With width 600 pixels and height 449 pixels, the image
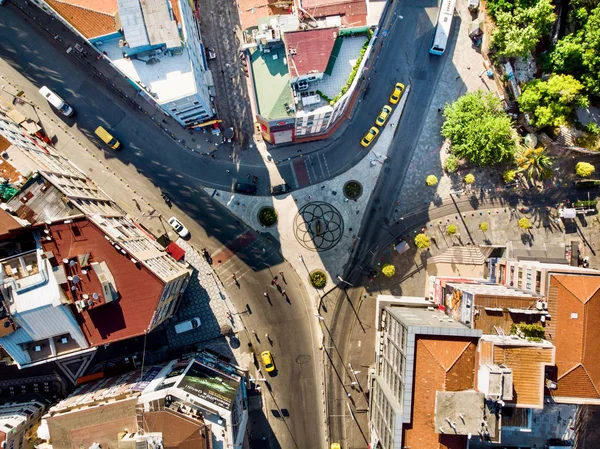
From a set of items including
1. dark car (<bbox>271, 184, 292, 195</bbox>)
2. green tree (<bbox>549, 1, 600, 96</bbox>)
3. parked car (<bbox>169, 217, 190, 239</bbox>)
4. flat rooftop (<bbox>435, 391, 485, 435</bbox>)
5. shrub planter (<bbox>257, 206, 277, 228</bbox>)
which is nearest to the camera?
flat rooftop (<bbox>435, 391, 485, 435</bbox>)

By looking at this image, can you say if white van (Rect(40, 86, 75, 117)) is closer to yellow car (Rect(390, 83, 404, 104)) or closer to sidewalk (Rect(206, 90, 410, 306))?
sidewalk (Rect(206, 90, 410, 306))

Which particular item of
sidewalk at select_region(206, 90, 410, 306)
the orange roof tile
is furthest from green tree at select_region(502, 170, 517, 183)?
the orange roof tile

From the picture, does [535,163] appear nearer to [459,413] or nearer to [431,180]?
[431,180]

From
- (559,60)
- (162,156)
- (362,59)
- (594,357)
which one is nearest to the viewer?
(594,357)

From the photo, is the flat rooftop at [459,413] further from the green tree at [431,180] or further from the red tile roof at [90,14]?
the red tile roof at [90,14]

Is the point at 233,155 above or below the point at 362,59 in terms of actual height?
below

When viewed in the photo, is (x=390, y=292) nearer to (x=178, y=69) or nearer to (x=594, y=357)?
(x=594, y=357)

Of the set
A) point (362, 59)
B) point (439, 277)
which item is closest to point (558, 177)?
point (439, 277)

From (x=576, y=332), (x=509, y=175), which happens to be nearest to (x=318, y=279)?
(x=509, y=175)
